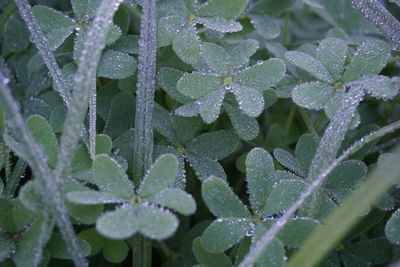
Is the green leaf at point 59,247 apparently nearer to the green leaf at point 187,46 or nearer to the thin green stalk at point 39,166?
the thin green stalk at point 39,166

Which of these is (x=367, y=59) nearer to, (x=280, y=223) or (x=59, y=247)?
(x=280, y=223)

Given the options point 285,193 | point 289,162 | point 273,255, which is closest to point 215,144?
point 289,162

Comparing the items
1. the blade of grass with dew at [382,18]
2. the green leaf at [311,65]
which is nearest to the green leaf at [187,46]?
the green leaf at [311,65]

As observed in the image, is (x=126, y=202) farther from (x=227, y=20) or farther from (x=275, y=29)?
(x=275, y=29)

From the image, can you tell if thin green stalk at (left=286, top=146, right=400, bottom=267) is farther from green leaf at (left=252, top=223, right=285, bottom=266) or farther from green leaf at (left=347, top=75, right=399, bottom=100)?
green leaf at (left=347, top=75, right=399, bottom=100)

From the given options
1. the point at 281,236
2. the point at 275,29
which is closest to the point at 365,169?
the point at 281,236

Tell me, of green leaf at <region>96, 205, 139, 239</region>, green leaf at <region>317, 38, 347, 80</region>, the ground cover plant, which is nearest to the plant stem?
the ground cover plant
